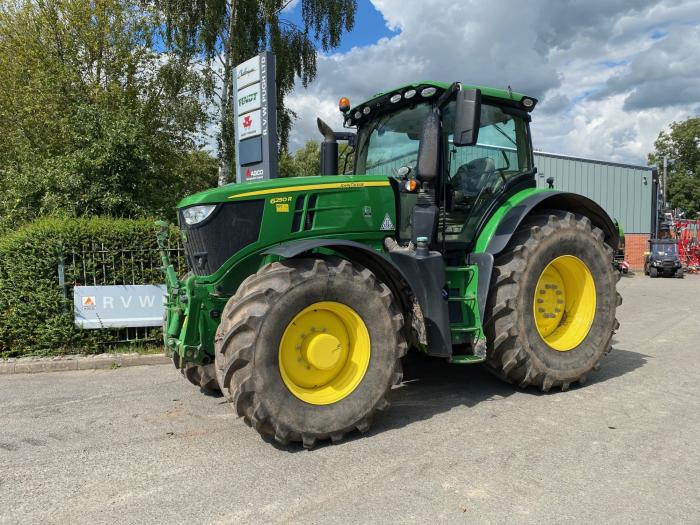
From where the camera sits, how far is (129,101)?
46.7 ft

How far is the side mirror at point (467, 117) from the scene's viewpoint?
3.98 meters

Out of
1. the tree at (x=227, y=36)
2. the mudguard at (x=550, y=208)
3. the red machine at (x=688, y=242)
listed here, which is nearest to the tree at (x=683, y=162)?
the red machine at (x=688, y=242)

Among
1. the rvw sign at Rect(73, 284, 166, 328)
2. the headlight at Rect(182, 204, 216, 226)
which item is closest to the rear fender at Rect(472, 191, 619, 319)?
the headlight at Rect(182, 204, 216, 226)

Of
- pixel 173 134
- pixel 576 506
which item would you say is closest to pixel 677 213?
pixel 173 134

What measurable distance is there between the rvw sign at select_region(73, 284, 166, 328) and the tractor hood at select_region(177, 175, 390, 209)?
10.4ft

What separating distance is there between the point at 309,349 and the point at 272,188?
1.21 metres

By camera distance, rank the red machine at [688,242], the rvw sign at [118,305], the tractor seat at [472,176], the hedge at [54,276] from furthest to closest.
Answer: the red machine at [688,242], the rvw sign at [118,305], the hedge at [54,276], the tractor seat at [472,176]

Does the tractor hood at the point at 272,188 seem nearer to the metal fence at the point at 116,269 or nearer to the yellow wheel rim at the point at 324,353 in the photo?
the yellow wheel rim at the point at 324,353

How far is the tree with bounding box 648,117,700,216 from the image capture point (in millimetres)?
47031

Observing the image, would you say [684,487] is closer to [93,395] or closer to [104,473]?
[104,473]

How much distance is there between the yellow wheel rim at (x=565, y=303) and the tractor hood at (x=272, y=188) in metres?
2.00

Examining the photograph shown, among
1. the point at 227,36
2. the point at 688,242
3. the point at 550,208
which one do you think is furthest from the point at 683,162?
the point at 550,208

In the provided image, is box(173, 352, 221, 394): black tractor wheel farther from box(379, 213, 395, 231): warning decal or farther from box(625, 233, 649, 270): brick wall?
box(625, 233, 649, 270): brick wall

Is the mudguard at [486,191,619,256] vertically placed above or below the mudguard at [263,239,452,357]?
above
